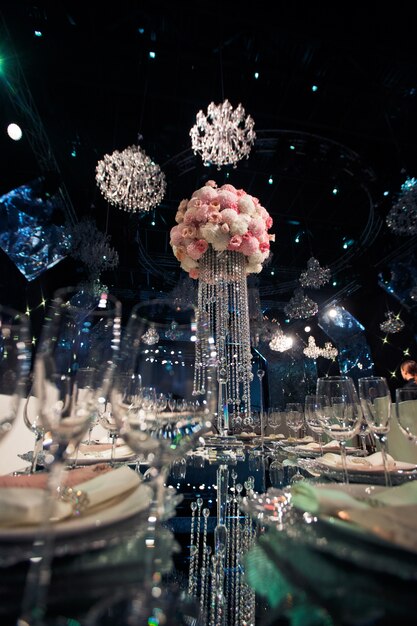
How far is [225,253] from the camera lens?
9.36 ft

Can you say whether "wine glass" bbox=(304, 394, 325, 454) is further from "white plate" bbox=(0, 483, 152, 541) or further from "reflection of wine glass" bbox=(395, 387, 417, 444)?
"white plate" bbox=(0, 483, 152, 541)

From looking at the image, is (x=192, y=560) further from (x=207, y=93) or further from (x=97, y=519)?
(x=207, y=93)

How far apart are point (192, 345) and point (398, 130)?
560 cm

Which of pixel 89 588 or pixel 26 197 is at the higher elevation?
pixel 26 197

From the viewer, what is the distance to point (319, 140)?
4.86m

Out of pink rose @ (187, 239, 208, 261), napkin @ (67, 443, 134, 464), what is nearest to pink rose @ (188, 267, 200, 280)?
pink rose @ (187, 239, 208, 261)

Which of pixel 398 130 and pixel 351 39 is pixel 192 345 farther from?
pixel 398 130

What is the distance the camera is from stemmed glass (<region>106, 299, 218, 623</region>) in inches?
22.2

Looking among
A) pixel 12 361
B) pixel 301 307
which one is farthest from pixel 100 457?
pixel 301 307

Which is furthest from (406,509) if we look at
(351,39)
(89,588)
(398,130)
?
(398,130)

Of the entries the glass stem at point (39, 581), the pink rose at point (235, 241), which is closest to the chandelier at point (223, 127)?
the pink rose at point (235, 241)

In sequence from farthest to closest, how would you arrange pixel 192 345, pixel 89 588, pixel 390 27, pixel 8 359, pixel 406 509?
pixel 390 27, pixel 192 345, pixel 8 359, pixel 406 509, pixel 89 588

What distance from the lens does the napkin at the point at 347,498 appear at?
1.54ft

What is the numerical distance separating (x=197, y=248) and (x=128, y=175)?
5.26 ft
